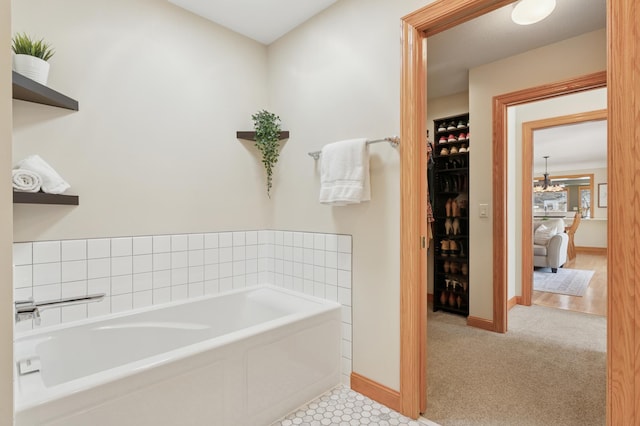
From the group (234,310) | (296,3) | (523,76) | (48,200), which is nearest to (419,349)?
(234,310)

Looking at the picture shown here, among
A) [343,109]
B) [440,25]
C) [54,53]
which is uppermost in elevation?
[440,25]

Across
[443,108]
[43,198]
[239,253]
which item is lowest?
[239,253]

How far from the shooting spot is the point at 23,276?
63.1 inches

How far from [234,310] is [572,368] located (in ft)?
8.13

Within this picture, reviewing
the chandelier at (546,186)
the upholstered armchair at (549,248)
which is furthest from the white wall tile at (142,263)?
the chandelier at (546,186)

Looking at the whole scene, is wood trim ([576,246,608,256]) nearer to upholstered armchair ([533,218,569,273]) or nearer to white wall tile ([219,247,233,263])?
upholstered armchair ([533,218,569,273])

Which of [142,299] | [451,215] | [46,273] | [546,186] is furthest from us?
[546,186]

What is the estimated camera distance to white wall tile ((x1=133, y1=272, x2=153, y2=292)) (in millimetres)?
1972

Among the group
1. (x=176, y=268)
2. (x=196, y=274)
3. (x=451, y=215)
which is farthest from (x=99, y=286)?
(x=451, y=215)

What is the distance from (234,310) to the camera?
2.36m

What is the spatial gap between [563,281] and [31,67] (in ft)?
20.7

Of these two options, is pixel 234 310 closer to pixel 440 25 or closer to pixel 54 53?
pixel 54 53

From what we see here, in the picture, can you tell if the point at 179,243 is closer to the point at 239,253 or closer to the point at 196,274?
the point at 196,274

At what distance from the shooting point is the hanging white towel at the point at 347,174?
1874mm
